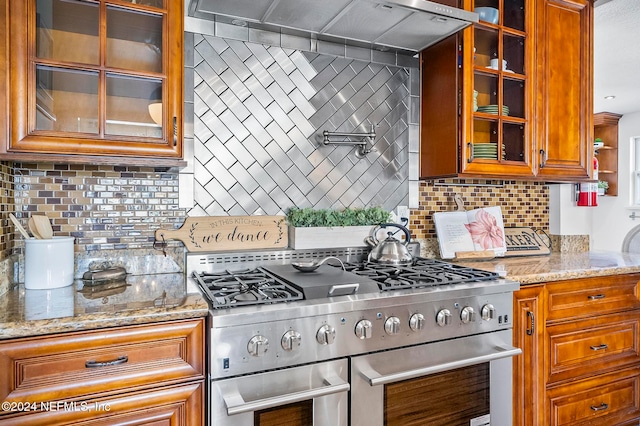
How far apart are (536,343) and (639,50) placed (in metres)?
3.04

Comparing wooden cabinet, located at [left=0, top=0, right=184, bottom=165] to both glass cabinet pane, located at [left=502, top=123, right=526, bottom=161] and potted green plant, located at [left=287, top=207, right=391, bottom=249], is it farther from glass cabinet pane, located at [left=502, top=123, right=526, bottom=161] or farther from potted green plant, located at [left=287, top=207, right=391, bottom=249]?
glass cabinet pane, located at [left=502, top=123, right=526, bottom=161]

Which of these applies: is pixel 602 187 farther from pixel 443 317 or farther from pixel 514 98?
pixel 443 317

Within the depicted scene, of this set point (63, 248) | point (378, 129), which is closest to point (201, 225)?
point (63, 248)

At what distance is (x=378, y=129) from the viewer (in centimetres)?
233

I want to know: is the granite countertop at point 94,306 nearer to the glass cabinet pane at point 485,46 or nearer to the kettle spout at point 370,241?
the kettle spout at point 370,241

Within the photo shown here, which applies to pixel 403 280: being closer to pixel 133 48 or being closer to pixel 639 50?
pixel 133 48

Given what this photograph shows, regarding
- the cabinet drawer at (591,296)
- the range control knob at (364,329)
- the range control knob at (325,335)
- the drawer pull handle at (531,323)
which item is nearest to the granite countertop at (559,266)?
the cabinet drawer at (591,296)

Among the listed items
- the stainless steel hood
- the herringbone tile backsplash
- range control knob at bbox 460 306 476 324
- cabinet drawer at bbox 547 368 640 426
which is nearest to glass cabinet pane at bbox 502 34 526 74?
the stainless steel hood

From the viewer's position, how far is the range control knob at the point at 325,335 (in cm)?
134

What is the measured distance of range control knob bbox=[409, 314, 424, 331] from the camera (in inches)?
58.5

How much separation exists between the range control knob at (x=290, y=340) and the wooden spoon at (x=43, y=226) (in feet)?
3.42

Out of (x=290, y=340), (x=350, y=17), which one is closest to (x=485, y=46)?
(x=350, y=17)

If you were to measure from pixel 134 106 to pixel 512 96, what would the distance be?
6.50ft

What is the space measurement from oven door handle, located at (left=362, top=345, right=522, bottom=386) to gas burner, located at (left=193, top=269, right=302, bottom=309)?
38 cm
